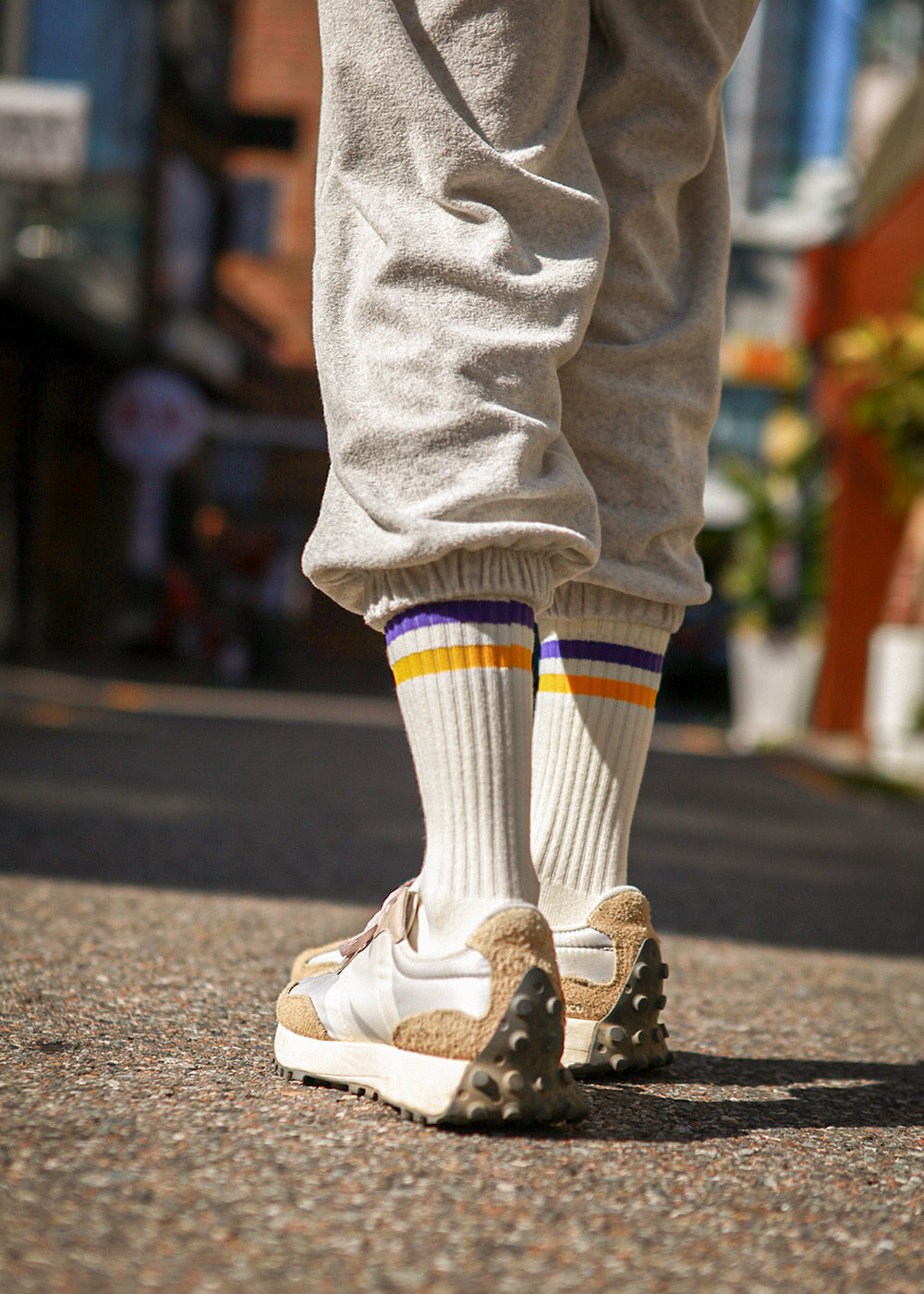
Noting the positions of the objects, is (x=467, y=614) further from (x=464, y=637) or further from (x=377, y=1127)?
(x=377, y=1127)

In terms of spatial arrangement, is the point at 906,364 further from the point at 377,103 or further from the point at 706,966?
the point at 377,103

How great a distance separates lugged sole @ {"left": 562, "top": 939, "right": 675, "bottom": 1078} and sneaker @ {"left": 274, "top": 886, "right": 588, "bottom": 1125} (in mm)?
188

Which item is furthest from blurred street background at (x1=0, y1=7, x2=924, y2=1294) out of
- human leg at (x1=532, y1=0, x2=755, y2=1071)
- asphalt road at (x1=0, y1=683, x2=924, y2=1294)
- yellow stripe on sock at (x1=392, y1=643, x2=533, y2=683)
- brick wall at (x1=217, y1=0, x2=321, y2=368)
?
brick wall at (x1=217, y1=0, x2=321, y2=368)

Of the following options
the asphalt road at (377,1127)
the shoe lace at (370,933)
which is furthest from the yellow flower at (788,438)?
the shoe lace at (370,933)

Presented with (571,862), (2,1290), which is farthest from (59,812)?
(2,1290)

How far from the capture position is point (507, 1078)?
0.97 m

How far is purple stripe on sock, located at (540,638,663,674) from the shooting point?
127cm

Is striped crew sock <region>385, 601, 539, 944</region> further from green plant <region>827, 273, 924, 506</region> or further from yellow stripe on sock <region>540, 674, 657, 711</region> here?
green plant <region>827, 273, 924, 506</region>

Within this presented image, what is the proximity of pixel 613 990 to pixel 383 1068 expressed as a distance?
0.80 feet

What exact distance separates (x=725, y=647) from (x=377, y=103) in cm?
1260

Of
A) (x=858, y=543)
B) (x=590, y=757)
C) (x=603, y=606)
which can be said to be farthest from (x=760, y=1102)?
(x=858, y=543)

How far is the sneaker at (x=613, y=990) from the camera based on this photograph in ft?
3.94

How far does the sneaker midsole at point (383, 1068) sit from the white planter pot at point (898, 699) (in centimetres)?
529

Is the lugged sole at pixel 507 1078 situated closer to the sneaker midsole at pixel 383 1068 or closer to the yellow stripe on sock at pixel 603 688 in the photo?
the sneaker midsole at pixel 383 1068
